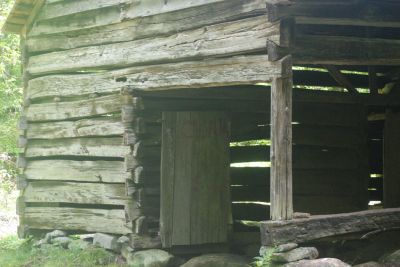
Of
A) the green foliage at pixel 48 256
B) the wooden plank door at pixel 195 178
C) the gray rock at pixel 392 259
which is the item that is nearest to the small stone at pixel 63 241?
the green foliage at pixel 48 256

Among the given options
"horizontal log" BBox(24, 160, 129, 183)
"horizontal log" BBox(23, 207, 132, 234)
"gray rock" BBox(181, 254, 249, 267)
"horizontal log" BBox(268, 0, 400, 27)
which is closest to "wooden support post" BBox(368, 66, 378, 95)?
"horizontal log" BBox(268, 0, 400, 27)

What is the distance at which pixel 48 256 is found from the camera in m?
10.9

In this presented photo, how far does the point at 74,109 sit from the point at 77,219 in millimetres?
1779

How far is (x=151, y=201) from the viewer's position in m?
10.2

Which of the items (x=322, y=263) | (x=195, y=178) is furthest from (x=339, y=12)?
(x=195, y=178)

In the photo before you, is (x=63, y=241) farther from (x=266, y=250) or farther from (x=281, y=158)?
(x=281, y=158)

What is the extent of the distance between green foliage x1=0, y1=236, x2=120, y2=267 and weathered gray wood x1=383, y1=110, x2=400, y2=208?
471 cm

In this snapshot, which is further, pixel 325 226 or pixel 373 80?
pixel 373 80

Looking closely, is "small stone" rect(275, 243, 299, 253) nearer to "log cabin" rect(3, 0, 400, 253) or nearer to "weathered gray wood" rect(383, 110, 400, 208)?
"log cabin" rect(3, 0, 400, 253)

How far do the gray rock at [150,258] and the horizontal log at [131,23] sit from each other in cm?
303

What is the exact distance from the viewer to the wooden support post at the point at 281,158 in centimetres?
717

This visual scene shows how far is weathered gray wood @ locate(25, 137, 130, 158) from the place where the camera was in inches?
408

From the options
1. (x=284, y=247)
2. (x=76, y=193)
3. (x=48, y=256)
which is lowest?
(x=48, y=256)

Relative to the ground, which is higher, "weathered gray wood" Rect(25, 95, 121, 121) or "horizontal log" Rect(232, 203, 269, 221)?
"weathered gray wood" Rect(25, 95, 121, 121)
